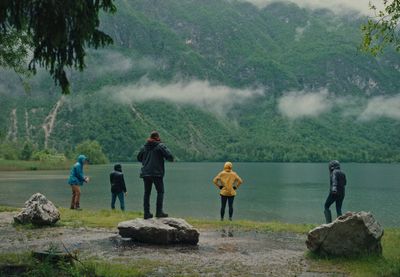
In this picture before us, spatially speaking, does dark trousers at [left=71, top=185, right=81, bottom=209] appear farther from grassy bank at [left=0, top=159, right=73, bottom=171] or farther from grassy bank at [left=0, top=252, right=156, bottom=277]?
grassy bank at [left=0, top=159, right=73, bottom=171]

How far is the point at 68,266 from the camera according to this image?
992 cm

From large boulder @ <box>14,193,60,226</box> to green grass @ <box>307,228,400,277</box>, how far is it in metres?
9.46

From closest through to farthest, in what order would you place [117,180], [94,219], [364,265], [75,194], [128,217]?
[364,265]
[94,219]
[128,217]
[75,194]
[117,180]

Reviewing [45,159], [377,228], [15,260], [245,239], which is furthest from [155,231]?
[45,159]

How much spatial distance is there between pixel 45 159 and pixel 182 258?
15054cm

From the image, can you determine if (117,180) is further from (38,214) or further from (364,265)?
(364,265)

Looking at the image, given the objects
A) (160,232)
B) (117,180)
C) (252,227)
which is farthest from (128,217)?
(160,232)

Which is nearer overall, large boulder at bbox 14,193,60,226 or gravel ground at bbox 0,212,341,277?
gravel ground at bbox 0,212,341,277

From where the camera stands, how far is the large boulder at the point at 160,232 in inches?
557

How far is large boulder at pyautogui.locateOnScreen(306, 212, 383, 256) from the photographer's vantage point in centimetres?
1232

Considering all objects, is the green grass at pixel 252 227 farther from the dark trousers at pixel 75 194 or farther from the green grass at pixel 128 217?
the dark trousers at pixel 75 194

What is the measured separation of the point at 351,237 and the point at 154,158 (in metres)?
6.96

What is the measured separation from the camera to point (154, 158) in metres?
16.3

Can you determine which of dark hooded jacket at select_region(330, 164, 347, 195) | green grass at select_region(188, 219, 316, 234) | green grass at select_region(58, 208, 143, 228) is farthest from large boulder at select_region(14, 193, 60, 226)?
dark hooded jacket at select_region(330, 164, 347, 195)
